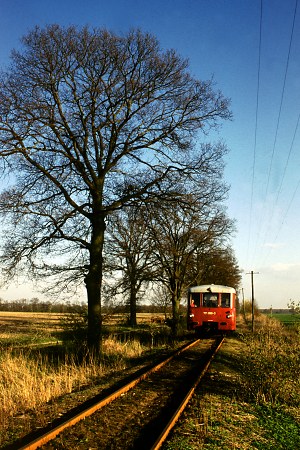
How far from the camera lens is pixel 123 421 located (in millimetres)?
6523

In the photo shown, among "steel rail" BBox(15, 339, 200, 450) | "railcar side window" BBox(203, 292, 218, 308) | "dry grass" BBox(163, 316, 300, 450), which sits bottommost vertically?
"dry grass" BBox(163, 316, 300, 450)

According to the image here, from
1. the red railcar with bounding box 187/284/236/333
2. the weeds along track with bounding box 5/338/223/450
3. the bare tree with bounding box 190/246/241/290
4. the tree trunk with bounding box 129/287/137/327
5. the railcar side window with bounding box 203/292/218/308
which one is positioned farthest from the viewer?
the bare tree with bounding box 190/246/241/290

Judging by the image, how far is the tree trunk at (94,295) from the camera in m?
14.3

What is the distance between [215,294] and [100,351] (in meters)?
12.5

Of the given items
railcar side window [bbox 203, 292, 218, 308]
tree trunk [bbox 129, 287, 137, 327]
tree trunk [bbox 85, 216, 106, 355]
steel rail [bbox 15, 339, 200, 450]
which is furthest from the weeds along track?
tree trunk [bbox 129, 287, 137, 327]

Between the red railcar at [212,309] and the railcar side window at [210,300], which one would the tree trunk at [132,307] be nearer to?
the red railcar at [212,309]

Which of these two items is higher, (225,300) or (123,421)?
(225,300)

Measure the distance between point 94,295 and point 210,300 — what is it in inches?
485

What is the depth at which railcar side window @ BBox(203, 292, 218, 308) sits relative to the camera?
25109 mm

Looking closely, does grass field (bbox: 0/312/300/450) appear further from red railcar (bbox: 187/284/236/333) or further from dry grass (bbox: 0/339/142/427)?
red railcar (bbox: 187/284/236/333)

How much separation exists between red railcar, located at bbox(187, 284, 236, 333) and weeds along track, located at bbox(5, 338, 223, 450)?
15165 millimetres

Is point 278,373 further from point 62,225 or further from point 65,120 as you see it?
point 65,120

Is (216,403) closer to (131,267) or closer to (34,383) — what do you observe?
(34,383)

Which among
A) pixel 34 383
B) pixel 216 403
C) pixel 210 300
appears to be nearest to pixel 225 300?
pixel 210 300
